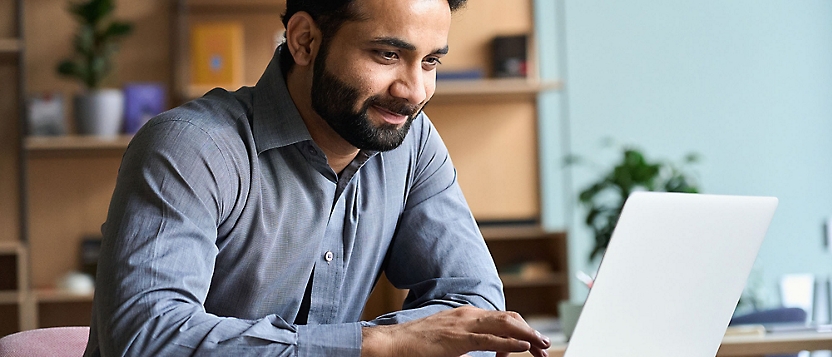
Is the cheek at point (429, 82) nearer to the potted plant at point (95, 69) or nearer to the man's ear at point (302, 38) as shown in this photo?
the man's ear at point (302, 38)

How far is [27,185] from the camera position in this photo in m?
3.71

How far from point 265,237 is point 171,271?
0.21 metres

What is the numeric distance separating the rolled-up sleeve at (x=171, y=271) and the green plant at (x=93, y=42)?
260cm

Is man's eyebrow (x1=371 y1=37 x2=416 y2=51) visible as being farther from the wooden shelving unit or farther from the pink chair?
the wooden shelving unit

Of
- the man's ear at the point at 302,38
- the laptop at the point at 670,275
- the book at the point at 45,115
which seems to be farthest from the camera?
the book at the point at 45,115

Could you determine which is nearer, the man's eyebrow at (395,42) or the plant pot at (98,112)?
the man's eyebrow at (395,42)

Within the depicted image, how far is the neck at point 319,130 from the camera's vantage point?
1.33m

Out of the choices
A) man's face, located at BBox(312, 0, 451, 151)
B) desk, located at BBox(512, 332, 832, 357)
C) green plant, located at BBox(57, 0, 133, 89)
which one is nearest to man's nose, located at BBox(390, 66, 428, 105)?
man's face, located at BBox(312, 0, 451, 151)

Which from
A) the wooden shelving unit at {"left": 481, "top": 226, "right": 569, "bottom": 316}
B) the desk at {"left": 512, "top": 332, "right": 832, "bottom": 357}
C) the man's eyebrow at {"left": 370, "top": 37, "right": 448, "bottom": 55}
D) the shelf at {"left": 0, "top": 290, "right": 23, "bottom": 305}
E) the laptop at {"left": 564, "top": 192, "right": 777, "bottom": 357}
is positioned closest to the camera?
the laptop at {"left": 564, "top": 192, "right": 777, "bottom": 357}

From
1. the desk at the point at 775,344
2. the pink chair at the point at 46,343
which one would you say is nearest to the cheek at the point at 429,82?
the pink chair at the point at 46,343

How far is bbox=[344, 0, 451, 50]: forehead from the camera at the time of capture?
1.20 metres

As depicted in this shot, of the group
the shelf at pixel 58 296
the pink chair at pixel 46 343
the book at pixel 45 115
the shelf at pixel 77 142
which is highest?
the book at pixel 45 115

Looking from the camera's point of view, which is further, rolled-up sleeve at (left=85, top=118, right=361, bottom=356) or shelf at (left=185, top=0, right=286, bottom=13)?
shelf at (left=185, top=0, right=286, bottom=13)

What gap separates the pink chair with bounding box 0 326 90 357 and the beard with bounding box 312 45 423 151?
1.59 feet
